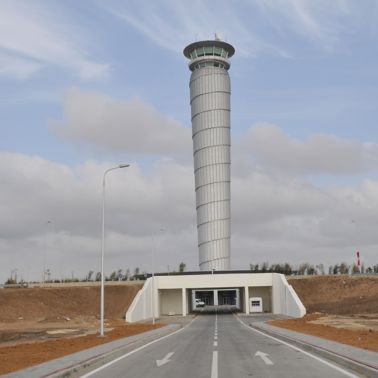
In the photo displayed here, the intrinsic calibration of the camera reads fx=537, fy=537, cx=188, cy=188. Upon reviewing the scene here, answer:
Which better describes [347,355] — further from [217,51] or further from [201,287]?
[217,51]

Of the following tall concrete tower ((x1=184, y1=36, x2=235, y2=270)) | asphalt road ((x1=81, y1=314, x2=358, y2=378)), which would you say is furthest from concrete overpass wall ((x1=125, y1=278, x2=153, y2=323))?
tall concrete tower ((x1=184, y1=36, x2=235, y2=270))

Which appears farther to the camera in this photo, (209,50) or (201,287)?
(209,50)

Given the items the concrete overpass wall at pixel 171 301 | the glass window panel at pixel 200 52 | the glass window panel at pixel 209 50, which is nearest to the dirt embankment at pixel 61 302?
the concrete overpass wall at pixel 171 301

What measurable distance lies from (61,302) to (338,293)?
41606 mm

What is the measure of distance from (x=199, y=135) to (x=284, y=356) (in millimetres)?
103518

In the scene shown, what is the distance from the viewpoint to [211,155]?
120 metres

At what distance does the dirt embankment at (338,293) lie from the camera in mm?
69000

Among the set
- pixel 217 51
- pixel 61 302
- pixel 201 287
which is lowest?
pixel 61 302

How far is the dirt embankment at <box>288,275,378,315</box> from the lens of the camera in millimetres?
69000

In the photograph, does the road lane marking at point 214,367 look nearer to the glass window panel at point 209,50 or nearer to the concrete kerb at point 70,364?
the concrete kerb at point 70,364

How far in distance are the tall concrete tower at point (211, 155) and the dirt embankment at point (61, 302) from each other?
34.7m

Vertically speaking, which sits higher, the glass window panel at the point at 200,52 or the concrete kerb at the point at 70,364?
the glass window panel at the point at 200,52

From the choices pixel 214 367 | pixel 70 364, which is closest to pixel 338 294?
pixel 214 367

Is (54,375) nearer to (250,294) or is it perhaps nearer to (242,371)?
(242,371)
